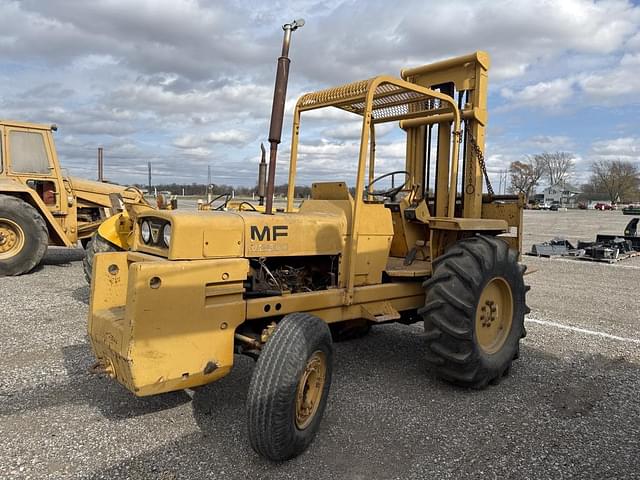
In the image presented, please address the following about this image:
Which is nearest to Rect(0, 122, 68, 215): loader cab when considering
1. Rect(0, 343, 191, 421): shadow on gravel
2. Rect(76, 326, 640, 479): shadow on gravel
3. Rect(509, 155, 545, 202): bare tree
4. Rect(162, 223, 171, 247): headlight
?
Rect(0, 343, 191, 421): shadow on gravel

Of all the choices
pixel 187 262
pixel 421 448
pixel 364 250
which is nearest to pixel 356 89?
pixel 364 250

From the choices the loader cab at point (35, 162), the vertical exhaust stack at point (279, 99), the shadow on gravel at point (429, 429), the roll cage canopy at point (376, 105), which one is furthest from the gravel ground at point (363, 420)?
the loader cab at point (35, 162)

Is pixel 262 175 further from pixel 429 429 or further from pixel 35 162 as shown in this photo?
pixel 35 162

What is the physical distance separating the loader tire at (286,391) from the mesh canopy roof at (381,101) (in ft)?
6.03

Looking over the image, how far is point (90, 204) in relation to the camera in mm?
10680

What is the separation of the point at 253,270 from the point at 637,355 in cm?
420

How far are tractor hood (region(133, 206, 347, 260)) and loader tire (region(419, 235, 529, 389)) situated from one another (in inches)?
35.0

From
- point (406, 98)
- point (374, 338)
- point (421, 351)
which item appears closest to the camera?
point (406, 98)

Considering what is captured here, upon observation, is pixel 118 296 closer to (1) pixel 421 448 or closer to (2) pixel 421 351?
(1) pixel 421 448

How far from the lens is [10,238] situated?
30.0 feet

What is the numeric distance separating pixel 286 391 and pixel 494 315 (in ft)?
7.92

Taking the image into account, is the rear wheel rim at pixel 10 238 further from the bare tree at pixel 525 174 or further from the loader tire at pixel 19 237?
the bare tree at pixel 525 174

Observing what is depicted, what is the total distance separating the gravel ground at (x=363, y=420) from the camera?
311 centimetres

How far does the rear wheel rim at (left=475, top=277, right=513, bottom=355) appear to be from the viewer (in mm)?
4480
